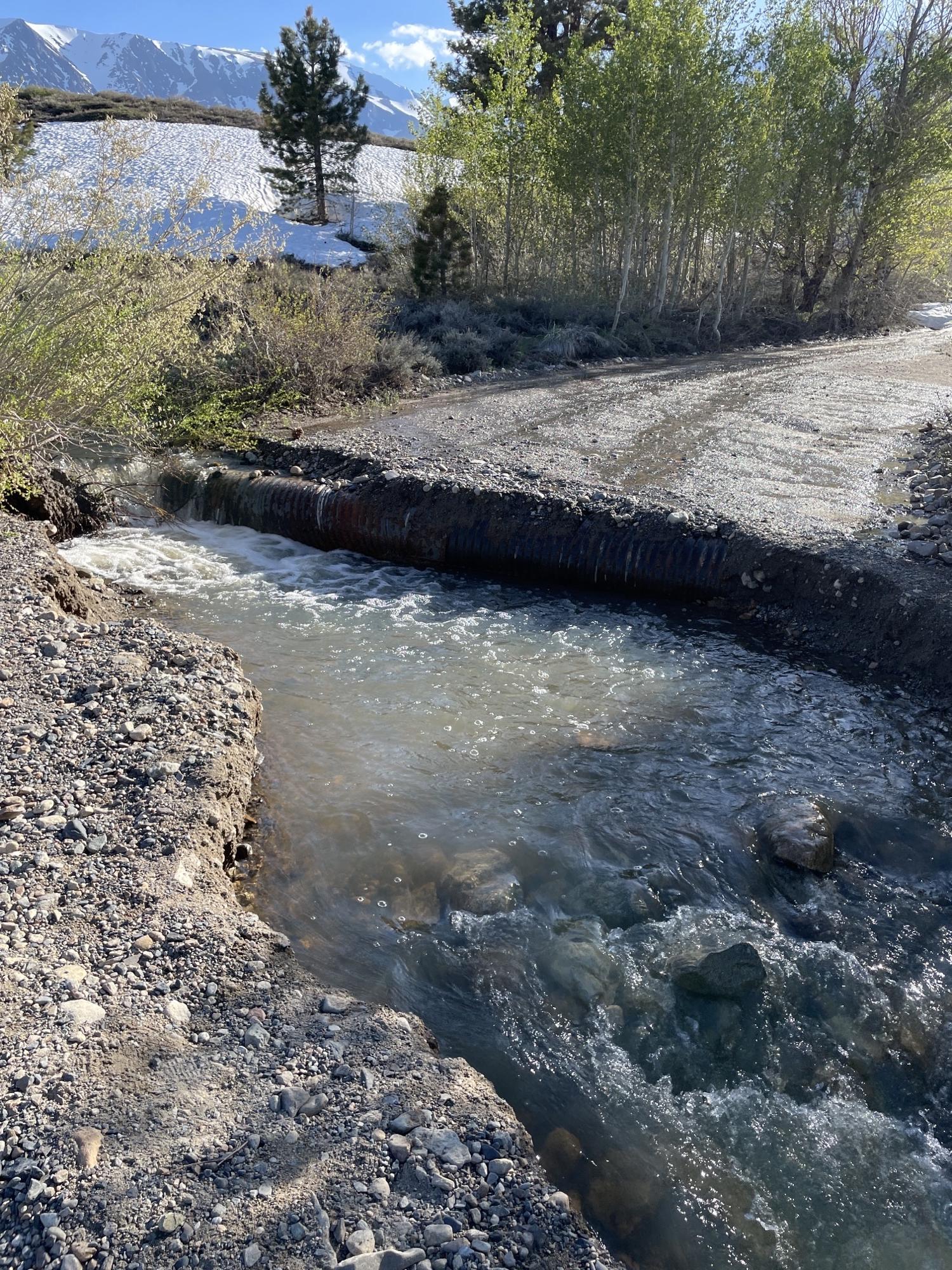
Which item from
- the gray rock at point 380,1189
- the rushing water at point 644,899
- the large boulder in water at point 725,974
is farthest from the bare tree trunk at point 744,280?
the gray rock at point 380,1189

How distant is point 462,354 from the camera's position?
15930mm

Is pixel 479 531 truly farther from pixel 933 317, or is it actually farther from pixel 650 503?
pixel 933 317

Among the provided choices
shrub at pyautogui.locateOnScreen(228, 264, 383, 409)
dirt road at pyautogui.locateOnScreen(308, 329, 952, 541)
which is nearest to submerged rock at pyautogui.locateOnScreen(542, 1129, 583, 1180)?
dirt road at pyautogui.locateOnScreen(308, 329, 952, 541)

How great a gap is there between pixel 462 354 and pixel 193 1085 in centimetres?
1499

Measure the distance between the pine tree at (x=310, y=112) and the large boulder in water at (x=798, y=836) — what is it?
89.2ft

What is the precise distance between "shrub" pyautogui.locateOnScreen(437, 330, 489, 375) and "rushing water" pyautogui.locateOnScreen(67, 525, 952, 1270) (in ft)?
33.2

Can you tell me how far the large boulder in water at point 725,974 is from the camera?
3.47 m

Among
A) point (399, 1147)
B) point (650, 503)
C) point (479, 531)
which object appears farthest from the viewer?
point (479, 531)

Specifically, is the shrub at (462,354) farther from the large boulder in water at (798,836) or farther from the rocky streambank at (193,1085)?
the rocky streambank at (193,1085)

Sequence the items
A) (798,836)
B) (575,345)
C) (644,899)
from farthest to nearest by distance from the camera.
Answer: (575,345) < (798,836) < (644,899)

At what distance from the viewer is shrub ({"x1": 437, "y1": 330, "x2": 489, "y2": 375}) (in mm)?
15844

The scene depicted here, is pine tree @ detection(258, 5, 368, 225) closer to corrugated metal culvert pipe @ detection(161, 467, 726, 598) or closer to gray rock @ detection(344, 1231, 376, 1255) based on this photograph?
corrugated metal culvert pipe @ detection(161, 467, 726, 598)

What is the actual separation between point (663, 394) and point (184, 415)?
759 cm

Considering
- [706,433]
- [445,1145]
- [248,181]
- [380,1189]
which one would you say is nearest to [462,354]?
[706,433]
